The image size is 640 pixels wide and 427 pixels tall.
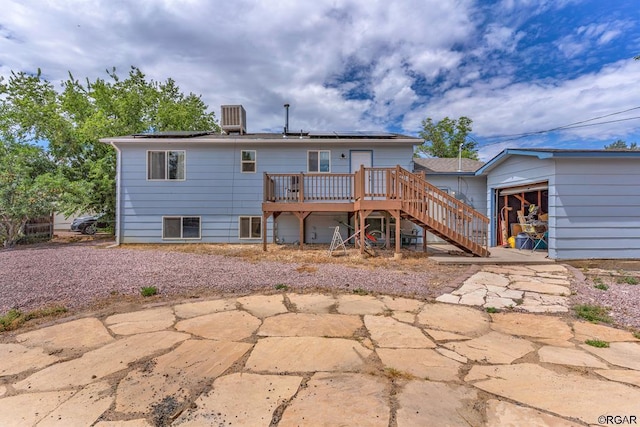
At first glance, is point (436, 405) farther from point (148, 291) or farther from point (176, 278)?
A: point (176, 278)

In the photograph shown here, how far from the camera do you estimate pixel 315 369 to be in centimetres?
237

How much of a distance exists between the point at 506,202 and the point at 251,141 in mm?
9350

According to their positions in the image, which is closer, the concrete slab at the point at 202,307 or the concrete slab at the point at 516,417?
the concrete slab at the point at 516,417

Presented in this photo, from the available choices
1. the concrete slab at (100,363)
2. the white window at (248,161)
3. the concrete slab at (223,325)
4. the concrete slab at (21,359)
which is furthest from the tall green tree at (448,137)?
the concrete slab at (21,359)

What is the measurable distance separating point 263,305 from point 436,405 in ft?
8.65

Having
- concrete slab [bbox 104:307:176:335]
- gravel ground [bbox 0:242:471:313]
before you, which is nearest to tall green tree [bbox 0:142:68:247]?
gravel ground [bbox 0:242:471:313]

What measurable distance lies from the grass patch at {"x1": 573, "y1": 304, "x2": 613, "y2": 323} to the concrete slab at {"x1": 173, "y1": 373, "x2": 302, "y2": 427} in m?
3.88

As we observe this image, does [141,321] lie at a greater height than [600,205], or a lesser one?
lesser

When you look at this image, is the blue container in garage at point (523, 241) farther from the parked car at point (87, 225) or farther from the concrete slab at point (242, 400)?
the parked car at point (87, 225)

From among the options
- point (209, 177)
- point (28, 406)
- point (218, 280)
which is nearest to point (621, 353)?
point (28, 406)

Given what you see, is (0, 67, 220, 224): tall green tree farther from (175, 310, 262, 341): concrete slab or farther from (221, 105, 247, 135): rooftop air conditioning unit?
(175, 310, 262, 341): concrete slab

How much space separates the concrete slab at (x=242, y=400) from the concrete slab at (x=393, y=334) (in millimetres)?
1117

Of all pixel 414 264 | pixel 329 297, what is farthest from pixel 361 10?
pixel 329 297

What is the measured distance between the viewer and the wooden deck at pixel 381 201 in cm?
782
